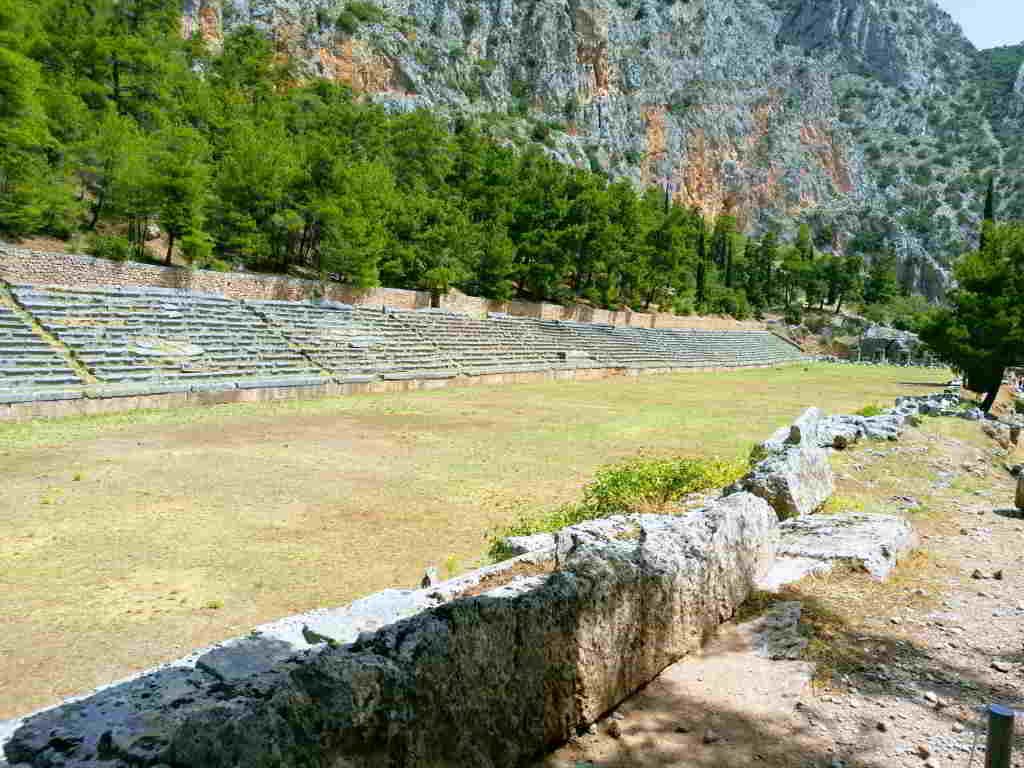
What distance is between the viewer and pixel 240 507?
8.00 meters

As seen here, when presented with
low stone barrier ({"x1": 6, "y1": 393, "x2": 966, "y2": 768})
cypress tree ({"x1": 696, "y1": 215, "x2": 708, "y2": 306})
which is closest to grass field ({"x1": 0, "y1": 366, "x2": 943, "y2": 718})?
low stone barrier ({"x1": 6, "y1": 393, "x2": 966, "y2": 768})

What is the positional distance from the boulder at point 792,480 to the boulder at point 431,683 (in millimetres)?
3096

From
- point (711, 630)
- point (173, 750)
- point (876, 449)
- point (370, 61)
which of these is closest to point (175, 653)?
point (173, 750)

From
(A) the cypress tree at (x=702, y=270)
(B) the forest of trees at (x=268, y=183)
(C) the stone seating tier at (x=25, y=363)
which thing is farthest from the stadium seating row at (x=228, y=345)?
(A) the cypress tree at (x=702, y=270)

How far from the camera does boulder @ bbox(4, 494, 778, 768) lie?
2.29 meters

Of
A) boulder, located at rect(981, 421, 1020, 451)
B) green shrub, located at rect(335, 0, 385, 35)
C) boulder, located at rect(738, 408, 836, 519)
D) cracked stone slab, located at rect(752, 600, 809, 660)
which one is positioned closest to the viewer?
cracked stone slab, located at rect(752, 600, 809, 660)

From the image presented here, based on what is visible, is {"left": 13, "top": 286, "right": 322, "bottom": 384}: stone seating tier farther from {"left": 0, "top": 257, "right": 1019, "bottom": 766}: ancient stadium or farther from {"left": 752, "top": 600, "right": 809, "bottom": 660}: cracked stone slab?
{"left": 752, "top": 600, "right": 809, "bottom": 660}: cracked stone slab

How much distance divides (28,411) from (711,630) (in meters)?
14.8

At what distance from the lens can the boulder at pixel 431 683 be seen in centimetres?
229

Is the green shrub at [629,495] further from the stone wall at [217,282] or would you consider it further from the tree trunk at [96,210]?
the tree trunk at [96,210]

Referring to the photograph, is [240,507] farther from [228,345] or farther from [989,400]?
[989,400]

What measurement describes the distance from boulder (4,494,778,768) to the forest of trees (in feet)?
86.7

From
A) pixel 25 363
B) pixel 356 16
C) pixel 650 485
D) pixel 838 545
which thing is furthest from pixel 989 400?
pixel 356 16

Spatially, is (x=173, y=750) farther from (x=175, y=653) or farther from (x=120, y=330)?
(x=120, y=330)
